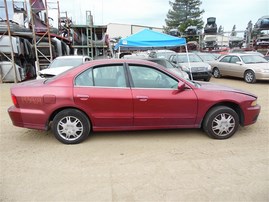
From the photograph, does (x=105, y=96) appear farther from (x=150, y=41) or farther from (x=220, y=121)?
(x=150, y=41)

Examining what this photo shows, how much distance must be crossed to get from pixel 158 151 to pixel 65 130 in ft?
5.37

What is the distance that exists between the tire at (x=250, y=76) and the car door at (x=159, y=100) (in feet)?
26.4

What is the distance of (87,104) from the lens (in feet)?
13.3

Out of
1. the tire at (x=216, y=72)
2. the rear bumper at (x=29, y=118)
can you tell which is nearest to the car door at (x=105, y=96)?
the rear bumper at (x=29, y=118)

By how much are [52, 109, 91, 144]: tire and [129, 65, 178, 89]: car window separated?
1.17m

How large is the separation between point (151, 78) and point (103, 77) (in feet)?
2.83

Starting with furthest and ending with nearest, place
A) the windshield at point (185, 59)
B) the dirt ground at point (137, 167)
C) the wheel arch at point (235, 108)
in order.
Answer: the windshield at point (185, 59) < the wheel arch at point (235, 108) < the dirt ground at point (137, 167)

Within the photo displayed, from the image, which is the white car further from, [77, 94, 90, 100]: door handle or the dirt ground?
[77, 94, 90, 100]: door handle

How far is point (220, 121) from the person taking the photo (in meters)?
4.30

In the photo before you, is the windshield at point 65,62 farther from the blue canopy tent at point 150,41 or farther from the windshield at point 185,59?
the windshield at point 185,59

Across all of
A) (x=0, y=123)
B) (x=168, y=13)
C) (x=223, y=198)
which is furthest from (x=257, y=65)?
(x=168, y=13)

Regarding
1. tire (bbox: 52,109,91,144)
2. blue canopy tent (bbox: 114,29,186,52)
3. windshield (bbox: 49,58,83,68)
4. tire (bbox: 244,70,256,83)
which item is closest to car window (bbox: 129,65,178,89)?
tire (bbox: 52,109,91,144)

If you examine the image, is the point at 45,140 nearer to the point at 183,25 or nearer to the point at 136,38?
the point at 136,38

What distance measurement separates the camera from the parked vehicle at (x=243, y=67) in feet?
35.2
